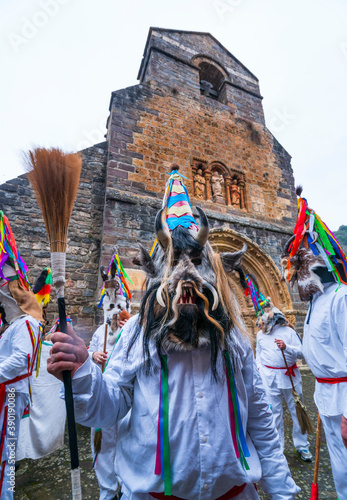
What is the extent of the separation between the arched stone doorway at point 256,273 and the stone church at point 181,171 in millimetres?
30

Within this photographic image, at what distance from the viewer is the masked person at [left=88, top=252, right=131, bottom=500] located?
7.54ft

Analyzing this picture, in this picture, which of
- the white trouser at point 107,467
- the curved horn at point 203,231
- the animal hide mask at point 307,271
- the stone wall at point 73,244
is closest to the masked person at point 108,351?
the white trouser at point 107,467

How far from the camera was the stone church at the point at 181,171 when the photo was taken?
5688mm

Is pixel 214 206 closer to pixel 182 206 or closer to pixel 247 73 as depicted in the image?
pixel 182 206

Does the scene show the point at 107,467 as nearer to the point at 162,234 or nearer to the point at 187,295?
the point at 187,295

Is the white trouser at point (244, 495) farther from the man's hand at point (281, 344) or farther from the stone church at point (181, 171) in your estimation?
the stone church at point (181, 171)

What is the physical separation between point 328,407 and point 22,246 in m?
5.78

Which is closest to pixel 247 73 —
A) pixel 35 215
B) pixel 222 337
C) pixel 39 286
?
pixel 35 215

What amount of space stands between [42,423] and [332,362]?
3550 millimetres

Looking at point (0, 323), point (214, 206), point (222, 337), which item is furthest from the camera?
point (214, 206)

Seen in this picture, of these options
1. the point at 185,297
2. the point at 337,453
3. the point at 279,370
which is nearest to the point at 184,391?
the point at 185,297

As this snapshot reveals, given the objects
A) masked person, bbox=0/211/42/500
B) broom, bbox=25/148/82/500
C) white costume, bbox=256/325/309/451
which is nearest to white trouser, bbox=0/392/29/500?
masked person, bbox=0/211/42/500

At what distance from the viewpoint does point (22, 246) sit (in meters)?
5.41

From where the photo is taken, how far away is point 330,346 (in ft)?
6.58
